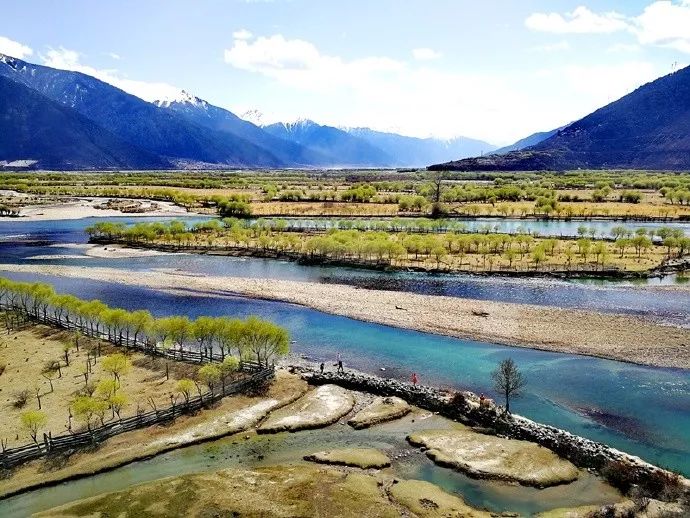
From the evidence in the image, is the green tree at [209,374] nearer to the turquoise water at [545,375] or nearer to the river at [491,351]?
the river at [491,351]

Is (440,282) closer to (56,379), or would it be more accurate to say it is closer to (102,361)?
(102,361)

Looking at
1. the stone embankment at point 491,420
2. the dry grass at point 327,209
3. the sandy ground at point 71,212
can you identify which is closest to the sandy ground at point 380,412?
the stone embankment at point 491,420

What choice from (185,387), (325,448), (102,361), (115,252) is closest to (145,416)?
(185,387)

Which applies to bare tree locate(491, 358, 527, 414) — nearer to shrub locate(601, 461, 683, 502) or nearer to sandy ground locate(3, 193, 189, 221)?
shrub locate(601, 461, 683, 502)

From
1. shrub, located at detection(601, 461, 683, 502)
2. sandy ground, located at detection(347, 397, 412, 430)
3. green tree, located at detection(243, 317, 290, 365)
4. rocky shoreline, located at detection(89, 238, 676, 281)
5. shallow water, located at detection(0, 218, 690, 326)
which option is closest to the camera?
shrub, located at detection(601, 461, 683, 502)

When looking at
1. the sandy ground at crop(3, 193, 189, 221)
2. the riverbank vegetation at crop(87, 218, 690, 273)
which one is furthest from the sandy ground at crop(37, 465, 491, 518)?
the sandy ground at crop(3, 193, 189, 221)

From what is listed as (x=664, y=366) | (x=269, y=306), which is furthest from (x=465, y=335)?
(x=269, y=306)
